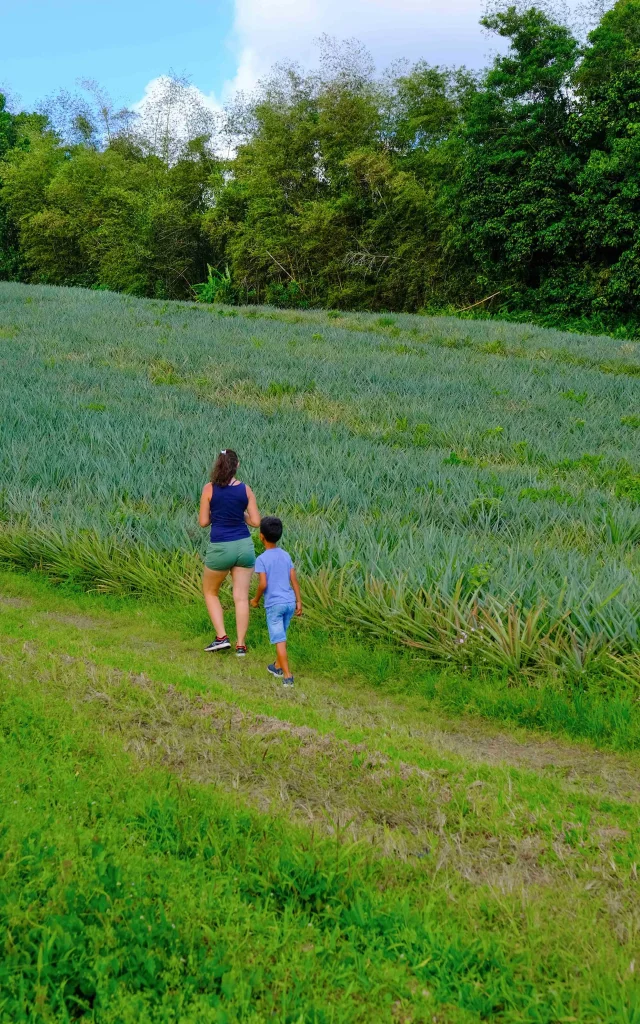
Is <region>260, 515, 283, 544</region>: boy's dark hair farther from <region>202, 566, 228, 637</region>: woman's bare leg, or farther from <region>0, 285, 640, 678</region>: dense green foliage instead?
<region>0, 285, 640, 678</region>: dense green foliage

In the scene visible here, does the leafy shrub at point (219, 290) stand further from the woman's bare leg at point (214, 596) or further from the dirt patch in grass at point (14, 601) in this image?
the woman's bare leg at point (214, 596)

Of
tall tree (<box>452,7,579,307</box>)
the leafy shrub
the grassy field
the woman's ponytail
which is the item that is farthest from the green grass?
the leafy shrub

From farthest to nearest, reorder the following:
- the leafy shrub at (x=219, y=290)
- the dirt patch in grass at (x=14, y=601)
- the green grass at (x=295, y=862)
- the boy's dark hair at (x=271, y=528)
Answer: the leafy shrub at (x=219, y=290) < the dirt patch in grass at (x=14, y=601) < the boy's dark hair at (x=271, y=528) < the green grass at (x=295, y=862)

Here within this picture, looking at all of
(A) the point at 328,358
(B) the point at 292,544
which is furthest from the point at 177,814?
(A) the point at 328,358

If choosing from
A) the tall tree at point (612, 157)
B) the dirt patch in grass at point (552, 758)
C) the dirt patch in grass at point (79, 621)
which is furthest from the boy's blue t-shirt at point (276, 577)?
the tall tree at point (612, 157)

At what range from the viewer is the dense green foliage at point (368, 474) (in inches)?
229

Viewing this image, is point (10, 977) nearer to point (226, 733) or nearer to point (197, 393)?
point (226, 733)

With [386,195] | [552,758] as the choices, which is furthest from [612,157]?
[552,758]

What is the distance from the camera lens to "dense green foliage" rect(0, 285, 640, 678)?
19.1ft

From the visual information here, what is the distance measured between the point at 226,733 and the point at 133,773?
666 millimetres

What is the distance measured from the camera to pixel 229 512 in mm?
5887

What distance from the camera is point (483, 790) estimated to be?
3.87 meters

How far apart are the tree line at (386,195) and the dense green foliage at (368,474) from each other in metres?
13.6

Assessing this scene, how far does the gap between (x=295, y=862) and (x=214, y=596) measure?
10.5 ft
